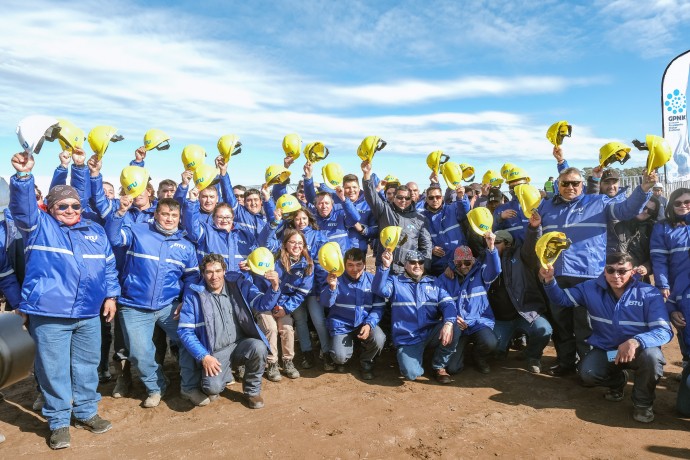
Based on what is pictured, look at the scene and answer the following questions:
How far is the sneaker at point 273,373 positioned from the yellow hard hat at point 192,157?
2491 mm

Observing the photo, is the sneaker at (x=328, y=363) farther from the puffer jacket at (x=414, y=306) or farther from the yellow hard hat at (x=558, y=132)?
the yellow hard hat at (x=558, y=132)

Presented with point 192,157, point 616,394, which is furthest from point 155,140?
point 616,394

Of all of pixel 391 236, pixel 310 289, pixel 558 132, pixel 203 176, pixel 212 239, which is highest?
pixel 558 132

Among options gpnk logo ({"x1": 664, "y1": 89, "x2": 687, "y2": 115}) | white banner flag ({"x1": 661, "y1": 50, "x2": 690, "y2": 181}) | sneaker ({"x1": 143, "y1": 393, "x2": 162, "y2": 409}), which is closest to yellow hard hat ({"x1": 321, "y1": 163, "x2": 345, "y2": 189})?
sneaker ({"x1": 143, "y1": 393, "x2": 162, "y2": 409})

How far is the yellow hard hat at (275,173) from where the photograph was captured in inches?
244

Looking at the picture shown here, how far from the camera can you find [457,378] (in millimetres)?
4961

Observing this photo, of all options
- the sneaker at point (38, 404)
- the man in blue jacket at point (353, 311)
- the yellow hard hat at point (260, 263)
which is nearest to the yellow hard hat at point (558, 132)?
the man in blue jacket at point (353, 311)

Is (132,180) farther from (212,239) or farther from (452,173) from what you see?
(452,173)

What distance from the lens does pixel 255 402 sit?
439cm

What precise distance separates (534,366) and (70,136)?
16.9 ft

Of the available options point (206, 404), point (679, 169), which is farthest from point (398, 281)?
point (679, 169)

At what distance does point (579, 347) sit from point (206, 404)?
150 inches

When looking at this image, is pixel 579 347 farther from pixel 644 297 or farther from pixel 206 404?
pixel 206 404

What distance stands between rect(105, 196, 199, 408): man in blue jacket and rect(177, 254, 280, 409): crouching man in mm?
244
